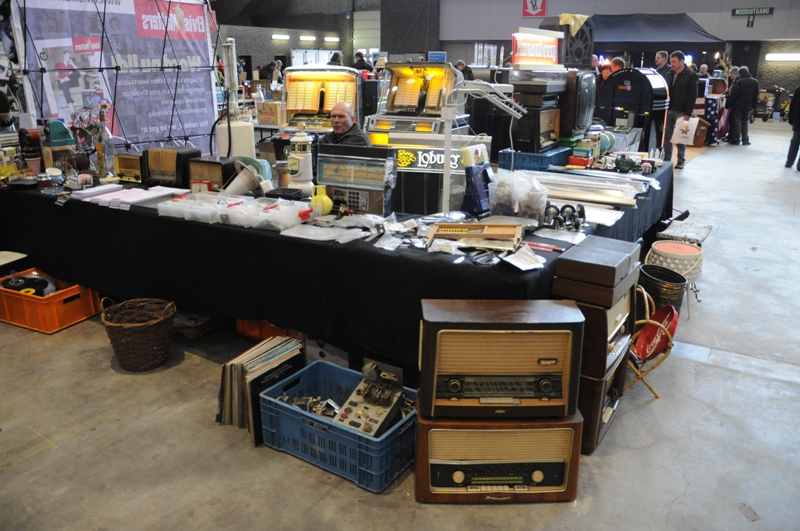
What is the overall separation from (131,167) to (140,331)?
61.2 inches

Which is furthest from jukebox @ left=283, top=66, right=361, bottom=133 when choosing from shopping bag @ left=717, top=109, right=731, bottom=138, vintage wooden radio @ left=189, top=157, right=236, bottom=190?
shopping bag @ left=717, top=109, right=731, bottom=138

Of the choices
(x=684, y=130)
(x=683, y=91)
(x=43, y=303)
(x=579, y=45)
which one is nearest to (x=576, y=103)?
(x=579, y=45)

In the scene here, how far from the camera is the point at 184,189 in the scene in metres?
4.05

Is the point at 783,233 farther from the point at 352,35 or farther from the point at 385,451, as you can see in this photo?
the point at 352,35

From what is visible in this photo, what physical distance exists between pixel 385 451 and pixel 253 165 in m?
2.26

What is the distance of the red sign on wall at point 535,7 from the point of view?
54.3 feet

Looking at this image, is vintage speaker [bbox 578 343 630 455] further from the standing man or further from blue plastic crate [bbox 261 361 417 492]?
the standing man

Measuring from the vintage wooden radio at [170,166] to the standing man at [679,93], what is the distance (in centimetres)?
707

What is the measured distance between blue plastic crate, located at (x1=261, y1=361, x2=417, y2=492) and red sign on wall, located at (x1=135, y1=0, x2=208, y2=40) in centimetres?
499

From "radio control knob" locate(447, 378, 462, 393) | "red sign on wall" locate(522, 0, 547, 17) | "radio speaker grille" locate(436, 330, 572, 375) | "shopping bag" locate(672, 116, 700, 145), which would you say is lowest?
"radio control knob" locate(447, 378, 462, 393)

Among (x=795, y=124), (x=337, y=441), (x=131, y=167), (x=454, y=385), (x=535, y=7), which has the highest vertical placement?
(x=535, y=7)

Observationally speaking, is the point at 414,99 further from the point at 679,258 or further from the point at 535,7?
the point at 535,7

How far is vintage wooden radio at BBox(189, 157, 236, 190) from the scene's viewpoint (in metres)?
3.83

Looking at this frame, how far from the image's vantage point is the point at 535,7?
1662 centimetres
